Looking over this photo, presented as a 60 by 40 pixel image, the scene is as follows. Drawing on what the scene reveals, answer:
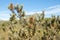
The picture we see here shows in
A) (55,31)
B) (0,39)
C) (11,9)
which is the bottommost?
(0,39)

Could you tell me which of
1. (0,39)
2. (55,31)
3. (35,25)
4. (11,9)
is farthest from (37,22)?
(0,39)

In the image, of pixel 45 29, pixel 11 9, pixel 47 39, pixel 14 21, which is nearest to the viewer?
pixel 47 39

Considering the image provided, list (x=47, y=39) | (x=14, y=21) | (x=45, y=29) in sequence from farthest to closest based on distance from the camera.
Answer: (x=14, y=21) → (x=45, y=29) → (x=47, y=39)

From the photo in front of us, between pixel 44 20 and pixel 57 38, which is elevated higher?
pixel 44 20

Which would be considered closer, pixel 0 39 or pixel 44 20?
pixel 44 20

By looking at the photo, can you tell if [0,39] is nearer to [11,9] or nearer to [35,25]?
[11,9]

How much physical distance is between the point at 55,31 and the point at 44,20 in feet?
5.29

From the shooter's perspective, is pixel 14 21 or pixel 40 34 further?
pixel 14 21

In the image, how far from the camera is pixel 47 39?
50.8ft

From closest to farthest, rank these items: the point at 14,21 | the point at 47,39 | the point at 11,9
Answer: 1. the point at 47,39
2. the point at 11,9
3. the point at 14,21

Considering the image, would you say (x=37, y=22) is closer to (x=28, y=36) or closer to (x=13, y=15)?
(x=28, y=36)

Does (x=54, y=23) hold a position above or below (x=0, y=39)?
above

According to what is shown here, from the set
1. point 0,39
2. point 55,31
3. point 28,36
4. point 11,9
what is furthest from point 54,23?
point 0,39

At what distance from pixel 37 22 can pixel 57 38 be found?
2020mm
